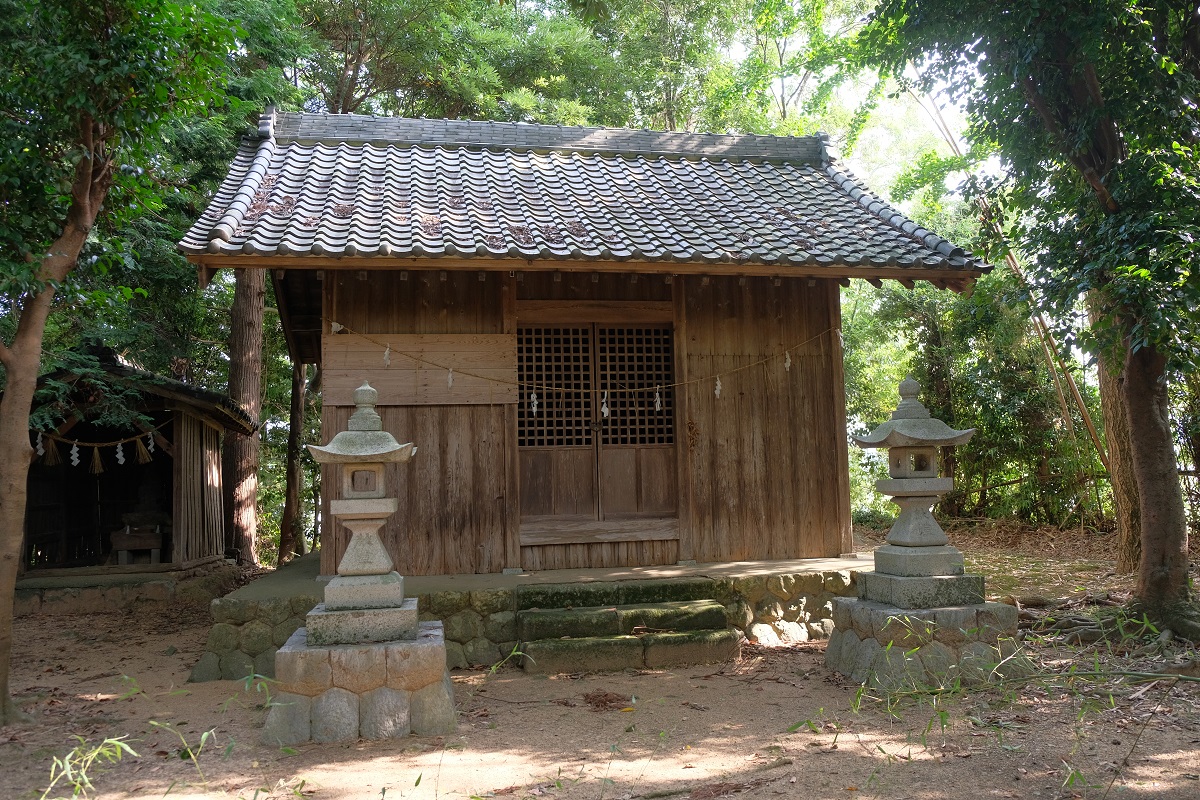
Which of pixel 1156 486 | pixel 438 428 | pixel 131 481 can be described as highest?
pixel 438 428

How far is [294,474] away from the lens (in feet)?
47.4

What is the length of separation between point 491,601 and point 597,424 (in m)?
2.21

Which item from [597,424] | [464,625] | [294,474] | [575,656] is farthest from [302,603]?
[294,474]

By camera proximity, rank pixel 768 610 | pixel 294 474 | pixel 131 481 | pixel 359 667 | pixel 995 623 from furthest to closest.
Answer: pixel 294 474
pixel 131 481
pixel 768 610
pixel 995 623
pixel 359 667

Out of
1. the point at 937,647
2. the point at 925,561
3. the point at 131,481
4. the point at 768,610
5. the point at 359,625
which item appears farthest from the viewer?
the point at 131,481

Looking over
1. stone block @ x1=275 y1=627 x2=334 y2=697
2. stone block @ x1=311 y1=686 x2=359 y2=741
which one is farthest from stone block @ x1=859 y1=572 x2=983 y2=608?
stone block @ x1=275 y1=627 x2=334 y2=697

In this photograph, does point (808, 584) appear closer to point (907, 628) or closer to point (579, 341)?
point (907, 628)

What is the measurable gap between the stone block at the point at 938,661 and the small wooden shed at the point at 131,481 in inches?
361

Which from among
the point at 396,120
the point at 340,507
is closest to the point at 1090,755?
the point at 340,507

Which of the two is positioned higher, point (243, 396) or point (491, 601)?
point (243, 396)

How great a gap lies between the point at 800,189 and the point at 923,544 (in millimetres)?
5210

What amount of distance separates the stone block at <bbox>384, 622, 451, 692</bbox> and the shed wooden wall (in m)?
2.46

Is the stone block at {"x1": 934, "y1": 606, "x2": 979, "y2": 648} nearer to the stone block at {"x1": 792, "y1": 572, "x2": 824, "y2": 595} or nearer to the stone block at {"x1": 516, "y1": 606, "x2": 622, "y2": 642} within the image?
the stone block at {"x1": 792, "y1": 572, "x2": 824, "y2": 595}

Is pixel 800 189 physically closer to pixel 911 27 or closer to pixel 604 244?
pixel 911 27
